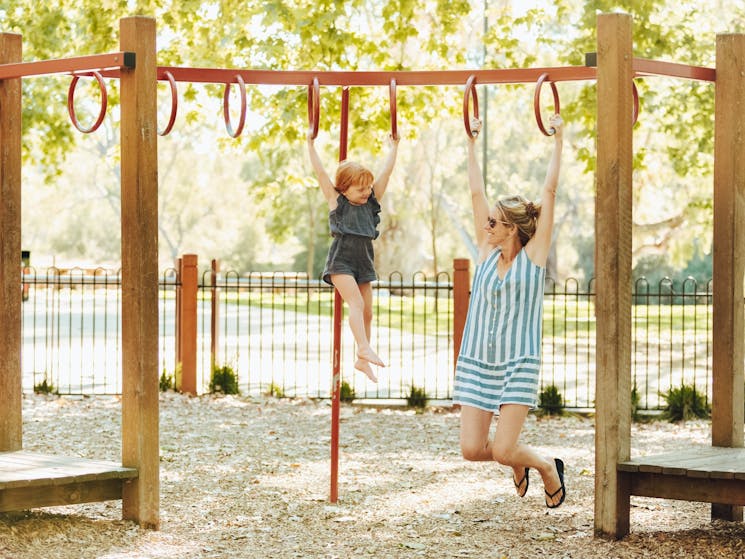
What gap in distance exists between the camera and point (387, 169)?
5.59m

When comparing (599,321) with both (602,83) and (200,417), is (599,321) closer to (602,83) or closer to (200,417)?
(602,83)

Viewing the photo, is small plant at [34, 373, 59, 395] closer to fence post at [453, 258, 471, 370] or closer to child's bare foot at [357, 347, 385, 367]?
fence post at [453, 258, 471, 370]

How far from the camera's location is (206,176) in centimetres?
5197

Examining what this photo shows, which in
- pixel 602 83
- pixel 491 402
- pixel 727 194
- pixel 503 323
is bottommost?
pixel 491 402

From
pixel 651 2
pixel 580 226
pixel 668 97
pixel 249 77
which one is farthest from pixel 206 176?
pixel 249 77

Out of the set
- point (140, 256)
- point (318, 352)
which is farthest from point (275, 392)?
point (140, 256)

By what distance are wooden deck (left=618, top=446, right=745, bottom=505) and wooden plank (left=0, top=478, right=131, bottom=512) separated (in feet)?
8.58

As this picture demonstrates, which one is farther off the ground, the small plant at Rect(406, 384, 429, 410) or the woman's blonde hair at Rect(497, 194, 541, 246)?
the woman's blonde hair at Rect(497, 194, 541, 246)

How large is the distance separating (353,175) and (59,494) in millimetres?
2251

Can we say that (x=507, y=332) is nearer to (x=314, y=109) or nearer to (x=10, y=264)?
(x=314, y=109)

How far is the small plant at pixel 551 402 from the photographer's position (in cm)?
1046

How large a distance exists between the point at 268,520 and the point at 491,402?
5.67 ft

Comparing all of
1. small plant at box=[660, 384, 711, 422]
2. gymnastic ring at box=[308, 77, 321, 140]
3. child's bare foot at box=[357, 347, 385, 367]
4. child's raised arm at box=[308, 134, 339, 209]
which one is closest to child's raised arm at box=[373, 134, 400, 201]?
child's raised arm at box=[308, 134, 339, 209]

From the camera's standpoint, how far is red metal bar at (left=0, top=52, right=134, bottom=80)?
16.9 feet
